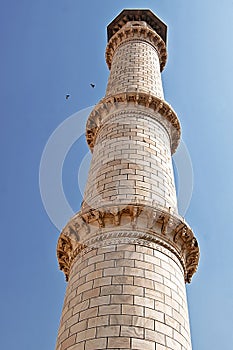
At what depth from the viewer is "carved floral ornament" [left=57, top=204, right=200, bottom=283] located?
7703 millimetres

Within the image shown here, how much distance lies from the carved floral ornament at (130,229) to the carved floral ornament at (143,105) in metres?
3.76

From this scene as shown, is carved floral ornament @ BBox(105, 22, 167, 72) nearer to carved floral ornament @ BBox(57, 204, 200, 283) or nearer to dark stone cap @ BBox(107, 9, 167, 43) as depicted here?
dark stone cap @ BBox(107, 9, 167, 43)

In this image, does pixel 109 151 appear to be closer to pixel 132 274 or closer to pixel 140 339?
pixel 132 274

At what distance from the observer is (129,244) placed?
739 cm

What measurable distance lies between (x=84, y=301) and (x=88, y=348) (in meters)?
0.87

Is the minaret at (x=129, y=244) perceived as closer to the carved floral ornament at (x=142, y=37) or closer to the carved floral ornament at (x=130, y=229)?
the carved floral ornament at (x=130, y=229)

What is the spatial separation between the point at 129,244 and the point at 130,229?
40cm

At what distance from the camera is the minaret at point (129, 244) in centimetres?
634

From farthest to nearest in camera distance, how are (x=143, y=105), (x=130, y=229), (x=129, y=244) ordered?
1. (x=143, y=105)
2. (x=130, y=229)
3. (x=129, y=244)

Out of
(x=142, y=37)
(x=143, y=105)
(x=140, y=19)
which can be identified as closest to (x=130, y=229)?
(x=143, y=105)

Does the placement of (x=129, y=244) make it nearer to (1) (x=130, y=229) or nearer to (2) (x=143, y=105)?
(1) (x=130, y=229)

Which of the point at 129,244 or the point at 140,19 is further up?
the point at 140,19

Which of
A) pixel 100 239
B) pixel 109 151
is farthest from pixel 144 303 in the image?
pixel 109 151

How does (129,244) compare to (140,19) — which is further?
(140,19)
